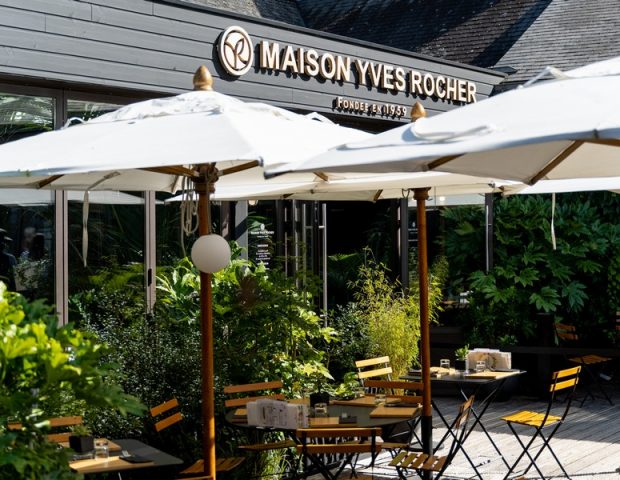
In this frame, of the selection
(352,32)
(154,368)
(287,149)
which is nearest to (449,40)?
(352,32)

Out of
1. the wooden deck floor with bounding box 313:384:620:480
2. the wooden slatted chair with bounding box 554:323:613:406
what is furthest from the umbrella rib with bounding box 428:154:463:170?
the wooden slatted chair with bounding box 554:323:613:406

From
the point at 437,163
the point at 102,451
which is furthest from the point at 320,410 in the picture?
the point at 437,163

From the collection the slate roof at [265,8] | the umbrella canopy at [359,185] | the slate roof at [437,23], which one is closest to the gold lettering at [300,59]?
the umbrella canopy at [359,185]

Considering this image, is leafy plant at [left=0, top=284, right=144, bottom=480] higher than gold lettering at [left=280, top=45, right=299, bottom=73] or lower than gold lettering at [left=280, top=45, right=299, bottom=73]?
lower

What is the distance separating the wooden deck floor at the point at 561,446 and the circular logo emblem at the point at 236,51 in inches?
154

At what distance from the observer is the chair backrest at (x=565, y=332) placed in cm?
1293

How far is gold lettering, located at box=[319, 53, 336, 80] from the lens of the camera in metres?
10.9

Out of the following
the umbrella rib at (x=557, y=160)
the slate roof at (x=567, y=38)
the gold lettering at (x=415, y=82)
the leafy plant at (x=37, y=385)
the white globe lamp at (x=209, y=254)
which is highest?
the slate roof at (x=567, y=38)

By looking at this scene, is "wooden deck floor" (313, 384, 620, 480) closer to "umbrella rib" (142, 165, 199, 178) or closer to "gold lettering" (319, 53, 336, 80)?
"umbrella rib" (142, 165, 199, 178)

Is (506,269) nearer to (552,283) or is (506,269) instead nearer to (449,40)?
(552,283)

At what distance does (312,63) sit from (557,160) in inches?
231

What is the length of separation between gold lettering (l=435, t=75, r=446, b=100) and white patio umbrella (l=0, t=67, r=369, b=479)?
6809mm

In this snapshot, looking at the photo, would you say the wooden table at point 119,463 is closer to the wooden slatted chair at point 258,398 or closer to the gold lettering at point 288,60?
the wooden slatted chair at point 258,398

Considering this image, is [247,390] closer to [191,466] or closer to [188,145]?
[191,466]
